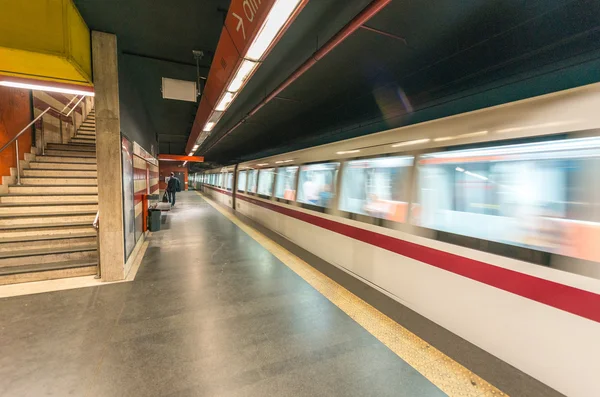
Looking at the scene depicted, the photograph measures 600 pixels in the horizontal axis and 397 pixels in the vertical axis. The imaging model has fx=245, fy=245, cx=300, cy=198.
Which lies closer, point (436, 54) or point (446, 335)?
point (446, 335)

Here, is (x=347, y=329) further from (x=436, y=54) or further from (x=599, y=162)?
(x=436, y=54)

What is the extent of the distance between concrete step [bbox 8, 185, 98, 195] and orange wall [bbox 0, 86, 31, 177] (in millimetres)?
313

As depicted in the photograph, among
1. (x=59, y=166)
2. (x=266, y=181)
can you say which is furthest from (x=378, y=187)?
(x=59, y=166)

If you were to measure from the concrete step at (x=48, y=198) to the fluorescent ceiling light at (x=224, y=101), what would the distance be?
312 cm

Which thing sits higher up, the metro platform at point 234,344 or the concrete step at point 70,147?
the concrete step at point 70,147

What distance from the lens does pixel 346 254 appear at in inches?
154

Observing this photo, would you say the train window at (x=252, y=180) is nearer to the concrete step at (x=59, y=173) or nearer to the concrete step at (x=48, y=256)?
the concrete step at (x=59, y=173)

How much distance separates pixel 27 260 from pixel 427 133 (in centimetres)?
572

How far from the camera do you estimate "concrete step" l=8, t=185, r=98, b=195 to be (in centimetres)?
453

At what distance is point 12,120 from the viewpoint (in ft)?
15.4

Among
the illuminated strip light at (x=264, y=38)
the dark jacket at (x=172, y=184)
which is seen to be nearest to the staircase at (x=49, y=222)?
the illuminated strip light at (x=264, y=38)

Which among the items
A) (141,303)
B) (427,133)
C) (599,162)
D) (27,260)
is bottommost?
(141,303)

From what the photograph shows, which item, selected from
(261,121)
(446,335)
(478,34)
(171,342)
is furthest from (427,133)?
(261,121)

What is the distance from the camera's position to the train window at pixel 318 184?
4.32m
